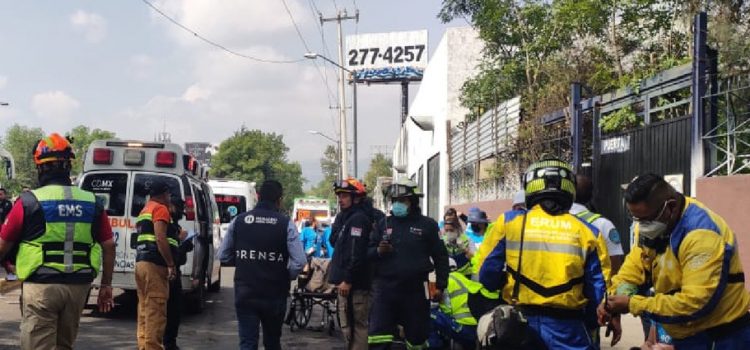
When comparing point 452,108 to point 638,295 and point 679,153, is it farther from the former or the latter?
point 638,295

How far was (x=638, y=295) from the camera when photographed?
4051mm

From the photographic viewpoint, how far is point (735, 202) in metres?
8.75

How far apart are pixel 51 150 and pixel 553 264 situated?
3.44 meters

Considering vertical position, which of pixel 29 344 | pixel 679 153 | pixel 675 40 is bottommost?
pixel 29 344

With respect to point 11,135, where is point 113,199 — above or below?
below

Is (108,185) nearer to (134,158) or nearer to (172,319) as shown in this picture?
(134,158)

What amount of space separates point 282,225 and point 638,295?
11.7 feet

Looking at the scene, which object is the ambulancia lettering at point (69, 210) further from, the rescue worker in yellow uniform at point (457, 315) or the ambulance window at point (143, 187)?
the ambulance window at point (143, 187)

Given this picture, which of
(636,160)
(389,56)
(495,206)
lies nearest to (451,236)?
(636,160)

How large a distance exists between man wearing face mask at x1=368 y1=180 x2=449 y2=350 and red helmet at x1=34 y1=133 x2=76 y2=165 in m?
2.76

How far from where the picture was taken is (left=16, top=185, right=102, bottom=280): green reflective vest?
17.3ft

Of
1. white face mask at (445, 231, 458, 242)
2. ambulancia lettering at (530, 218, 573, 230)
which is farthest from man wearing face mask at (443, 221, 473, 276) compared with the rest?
ambulancia lettering at (530, 218, 573, 230)

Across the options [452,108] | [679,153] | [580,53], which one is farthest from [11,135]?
[679,153]

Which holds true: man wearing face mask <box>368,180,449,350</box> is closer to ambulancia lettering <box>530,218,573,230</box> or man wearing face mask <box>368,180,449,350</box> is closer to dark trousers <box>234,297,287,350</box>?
dark trousers <box>234,297,287,350</box>
